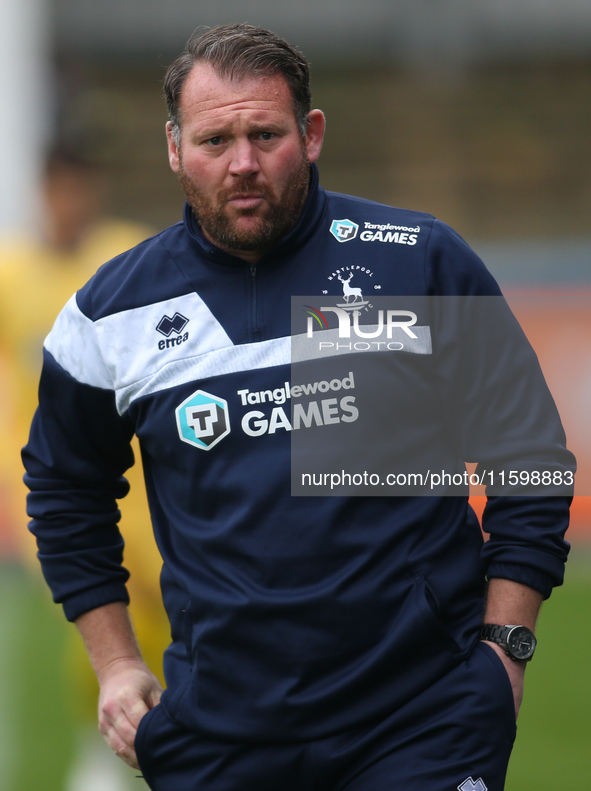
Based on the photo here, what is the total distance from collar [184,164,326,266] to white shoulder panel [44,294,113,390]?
0.97 ft

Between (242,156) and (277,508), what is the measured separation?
0.69 metres

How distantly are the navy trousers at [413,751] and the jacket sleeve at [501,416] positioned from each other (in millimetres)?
217

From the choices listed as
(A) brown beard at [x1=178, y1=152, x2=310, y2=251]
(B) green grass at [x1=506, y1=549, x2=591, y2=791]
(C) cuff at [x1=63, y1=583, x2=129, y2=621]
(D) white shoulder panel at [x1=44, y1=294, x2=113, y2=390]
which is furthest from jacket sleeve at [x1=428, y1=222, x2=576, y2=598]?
(B) green grass at [x1=506, y1=549, x2=591, y2=791]

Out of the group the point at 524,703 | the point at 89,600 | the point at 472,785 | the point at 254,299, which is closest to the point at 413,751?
the point at 472,785

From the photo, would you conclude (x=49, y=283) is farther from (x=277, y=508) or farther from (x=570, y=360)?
(x=570, y=360)

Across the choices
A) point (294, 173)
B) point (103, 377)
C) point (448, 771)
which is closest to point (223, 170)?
A: point (294, 173)

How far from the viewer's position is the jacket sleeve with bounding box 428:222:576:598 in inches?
85.9

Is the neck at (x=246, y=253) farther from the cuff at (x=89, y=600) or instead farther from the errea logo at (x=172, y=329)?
the cuff at (x=89, y=600)

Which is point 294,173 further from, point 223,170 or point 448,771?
point 448,771

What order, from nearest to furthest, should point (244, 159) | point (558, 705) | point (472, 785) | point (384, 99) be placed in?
point (472, 785) → point (244, 159) → point (558, 705) → point (384, 99)

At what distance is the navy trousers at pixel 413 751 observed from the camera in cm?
206

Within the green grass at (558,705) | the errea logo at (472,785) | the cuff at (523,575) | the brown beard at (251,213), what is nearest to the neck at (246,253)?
the brown beard at (251,213)

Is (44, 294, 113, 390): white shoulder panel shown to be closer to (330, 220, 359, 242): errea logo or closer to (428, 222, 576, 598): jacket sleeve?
(330, 220, 359, 242): errea logo

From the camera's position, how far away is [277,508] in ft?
6.95
